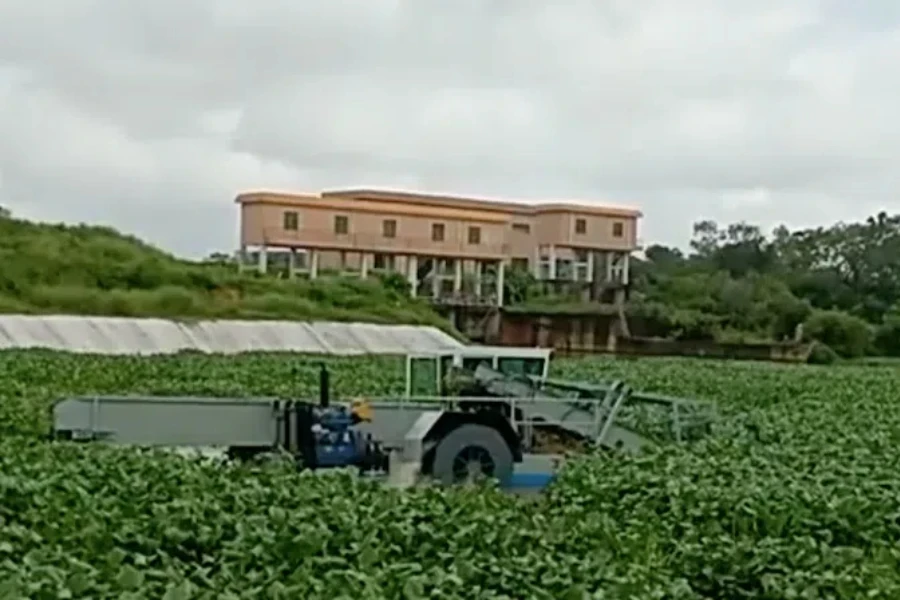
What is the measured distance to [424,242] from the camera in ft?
161

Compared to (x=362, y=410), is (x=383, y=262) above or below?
above

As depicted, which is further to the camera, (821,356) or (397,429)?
(821,356)

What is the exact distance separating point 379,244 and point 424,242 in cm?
178

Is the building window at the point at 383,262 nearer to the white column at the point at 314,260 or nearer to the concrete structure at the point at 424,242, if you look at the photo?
the concrete structure at the point at 424,242

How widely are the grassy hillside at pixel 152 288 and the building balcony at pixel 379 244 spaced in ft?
21.6

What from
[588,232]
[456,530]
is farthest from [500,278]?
[456,530]

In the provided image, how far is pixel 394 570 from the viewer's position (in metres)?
4.09

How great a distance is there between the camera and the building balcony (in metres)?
47.0

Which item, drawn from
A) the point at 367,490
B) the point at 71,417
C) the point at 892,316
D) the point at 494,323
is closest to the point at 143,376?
the point at 71,417

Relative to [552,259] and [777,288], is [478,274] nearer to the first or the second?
[552,259]

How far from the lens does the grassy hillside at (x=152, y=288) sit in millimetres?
33562

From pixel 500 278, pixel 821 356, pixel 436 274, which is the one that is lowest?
pixel 821 356

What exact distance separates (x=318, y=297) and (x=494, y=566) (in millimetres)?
33210

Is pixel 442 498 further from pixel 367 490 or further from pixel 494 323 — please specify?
pixel 494 323
